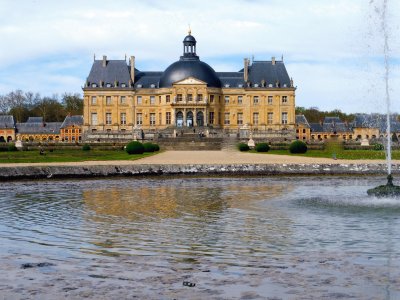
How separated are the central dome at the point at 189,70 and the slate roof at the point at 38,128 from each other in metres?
26.1

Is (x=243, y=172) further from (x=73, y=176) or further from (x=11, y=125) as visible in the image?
(x=11, y=125)

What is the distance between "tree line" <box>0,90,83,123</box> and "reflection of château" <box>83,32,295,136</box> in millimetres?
29949

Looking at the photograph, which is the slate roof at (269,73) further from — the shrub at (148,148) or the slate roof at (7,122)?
the slate roof at (7,122)

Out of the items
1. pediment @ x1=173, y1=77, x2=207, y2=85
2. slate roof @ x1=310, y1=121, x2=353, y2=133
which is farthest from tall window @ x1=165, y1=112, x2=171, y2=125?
slate roof @ x1=310, y1=121, x2=353, y2=133

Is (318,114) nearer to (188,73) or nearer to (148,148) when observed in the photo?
(188,73)

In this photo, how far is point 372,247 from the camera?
31.3 feet

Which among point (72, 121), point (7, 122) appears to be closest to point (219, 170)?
point (72, 121)

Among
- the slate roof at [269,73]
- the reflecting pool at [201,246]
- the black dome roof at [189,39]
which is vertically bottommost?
the reflecting pool at [201,246]

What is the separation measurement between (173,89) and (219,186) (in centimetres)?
5703

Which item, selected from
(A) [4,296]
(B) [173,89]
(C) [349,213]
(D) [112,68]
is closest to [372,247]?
(C) [349,213]

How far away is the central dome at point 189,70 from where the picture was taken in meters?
78.4

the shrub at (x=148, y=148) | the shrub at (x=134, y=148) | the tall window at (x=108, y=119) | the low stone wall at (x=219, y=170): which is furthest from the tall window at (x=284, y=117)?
the low stone wall at (x=219, y=170)

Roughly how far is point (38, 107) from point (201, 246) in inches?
4313

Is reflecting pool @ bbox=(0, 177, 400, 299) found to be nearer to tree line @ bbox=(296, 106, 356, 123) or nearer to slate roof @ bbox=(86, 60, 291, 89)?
slate roof @ bbox=(86, 60, 291, 89)
